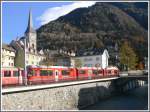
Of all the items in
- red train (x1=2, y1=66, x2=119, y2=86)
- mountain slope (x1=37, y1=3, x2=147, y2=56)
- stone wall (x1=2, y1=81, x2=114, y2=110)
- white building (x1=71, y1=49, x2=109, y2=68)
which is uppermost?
mountain slope (x1=37, y1=3, x2=147, y2=56)

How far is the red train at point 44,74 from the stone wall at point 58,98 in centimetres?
144

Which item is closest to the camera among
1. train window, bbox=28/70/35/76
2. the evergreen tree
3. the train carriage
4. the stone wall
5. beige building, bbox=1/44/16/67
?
the stone wall

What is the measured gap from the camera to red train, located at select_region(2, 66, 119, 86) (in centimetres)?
2486

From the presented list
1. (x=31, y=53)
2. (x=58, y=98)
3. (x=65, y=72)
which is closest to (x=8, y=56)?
(x=31, y=53)

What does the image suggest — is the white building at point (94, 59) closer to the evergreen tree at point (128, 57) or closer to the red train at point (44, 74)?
the evergreen tree at point (128, 57)

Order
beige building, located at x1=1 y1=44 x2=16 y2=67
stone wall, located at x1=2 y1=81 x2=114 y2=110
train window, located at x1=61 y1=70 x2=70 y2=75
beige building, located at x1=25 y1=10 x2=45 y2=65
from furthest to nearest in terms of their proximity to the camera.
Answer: beige building, located at x1=25 y1=10 x2=45 y2=65, beige building, located at x1=1 y1=44 x2=16 y2=67, train window, located at x1=61 y1=70 x2=70 y2=75, stone wall, located at x1=2 y1=81 x2=114 y2=110

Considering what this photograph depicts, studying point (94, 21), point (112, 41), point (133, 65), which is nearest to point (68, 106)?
point (133, 65)

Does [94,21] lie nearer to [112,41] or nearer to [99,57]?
[112,41]

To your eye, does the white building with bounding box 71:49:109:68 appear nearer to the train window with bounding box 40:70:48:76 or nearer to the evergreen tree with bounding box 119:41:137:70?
the evergreen tree with bounding box 119:41:137:70

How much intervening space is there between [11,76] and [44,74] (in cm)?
574

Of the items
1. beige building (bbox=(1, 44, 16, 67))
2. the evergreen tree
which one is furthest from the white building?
beige building (bbox=(1, 44, 16, 67))

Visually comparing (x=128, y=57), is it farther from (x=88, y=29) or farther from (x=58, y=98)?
(x=88, y=29)

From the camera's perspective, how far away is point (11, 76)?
984 inches

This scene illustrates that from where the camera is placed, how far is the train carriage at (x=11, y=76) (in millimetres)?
24020
